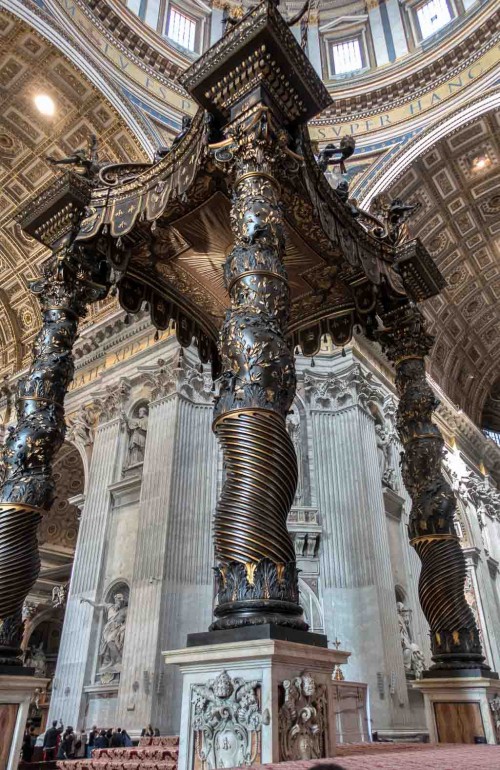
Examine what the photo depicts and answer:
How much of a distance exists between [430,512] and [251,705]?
280 centimetres

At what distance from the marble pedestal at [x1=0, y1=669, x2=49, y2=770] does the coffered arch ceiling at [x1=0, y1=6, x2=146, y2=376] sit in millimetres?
11100

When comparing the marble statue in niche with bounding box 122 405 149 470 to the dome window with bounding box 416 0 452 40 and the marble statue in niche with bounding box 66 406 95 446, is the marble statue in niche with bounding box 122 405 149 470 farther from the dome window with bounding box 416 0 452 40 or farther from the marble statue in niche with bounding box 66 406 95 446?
the dome window with bounding box 416 0 452 40

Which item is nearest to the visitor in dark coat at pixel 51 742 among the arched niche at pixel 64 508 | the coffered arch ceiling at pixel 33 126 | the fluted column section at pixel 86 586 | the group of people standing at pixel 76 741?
the group of people standing at pixel 76 741

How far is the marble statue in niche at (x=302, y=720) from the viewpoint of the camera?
261 centimetres

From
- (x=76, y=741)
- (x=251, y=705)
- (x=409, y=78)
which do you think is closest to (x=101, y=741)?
(x=76, y=741)

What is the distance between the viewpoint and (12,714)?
3770 mm

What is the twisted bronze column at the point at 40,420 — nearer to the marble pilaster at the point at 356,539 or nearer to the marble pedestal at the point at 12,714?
the marble pedestal at the point at 12,714

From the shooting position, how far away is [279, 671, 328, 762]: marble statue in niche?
8.57 ft

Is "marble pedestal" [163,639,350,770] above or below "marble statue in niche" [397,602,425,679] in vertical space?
below

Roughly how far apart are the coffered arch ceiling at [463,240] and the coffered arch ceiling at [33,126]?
7.24 m

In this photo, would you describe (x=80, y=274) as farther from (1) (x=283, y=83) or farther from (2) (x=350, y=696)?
(2) (x=350, y=696)

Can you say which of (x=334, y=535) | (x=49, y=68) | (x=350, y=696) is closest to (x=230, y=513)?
(x=350, y=696)

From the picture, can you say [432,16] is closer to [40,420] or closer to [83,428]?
[83,428]

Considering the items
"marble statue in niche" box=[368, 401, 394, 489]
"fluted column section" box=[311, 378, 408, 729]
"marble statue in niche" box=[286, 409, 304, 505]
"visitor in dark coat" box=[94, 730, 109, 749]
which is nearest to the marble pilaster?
"fluted column section" box=[311, 378, 408, 729]
